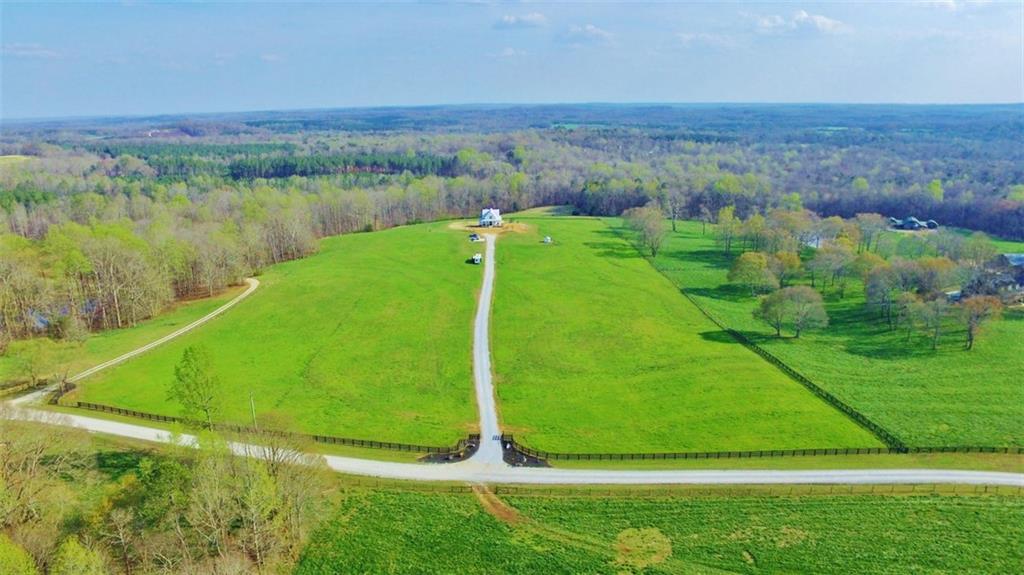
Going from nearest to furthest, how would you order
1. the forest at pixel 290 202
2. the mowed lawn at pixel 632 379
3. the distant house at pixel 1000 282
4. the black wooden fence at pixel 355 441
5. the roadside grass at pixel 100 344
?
the black wooden fence at pixel 355 441 < the mowed lawn at pixel 632 379 < the roadside grass at pixel 100 344 < the forest at pixel 290 202 < the distant house at pixel 1000 282

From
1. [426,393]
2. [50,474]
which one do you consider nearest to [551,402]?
[426,393]

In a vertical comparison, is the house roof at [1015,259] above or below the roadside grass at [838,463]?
above

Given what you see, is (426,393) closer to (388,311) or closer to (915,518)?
(388,311)

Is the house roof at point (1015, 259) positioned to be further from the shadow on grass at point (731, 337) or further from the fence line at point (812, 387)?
the fence line at point (812, 387)

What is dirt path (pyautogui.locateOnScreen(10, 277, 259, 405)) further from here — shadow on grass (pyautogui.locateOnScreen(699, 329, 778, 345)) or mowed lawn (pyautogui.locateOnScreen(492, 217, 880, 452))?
shadow on grass (pyautogui.locateOnScreen(699, 329, 778, 345))

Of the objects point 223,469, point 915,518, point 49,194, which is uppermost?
point 49,194

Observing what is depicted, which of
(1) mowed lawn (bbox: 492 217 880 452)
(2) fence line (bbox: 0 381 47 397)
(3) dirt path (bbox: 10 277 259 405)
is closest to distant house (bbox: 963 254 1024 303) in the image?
(1) mowed lawn (bbox: 492 217 880 452)

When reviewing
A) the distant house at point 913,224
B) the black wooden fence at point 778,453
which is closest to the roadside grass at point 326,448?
the black wooden fence at point 778,453
